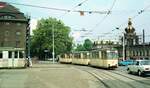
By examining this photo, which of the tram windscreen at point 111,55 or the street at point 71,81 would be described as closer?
the street at point 71,81

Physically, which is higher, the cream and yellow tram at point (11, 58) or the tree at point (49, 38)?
the tree at point (49, 38)

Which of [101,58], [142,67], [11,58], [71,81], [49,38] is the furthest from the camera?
[49,38]

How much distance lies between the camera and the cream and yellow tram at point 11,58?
4678cm

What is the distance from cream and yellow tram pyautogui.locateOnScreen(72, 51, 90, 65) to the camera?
6012 cm

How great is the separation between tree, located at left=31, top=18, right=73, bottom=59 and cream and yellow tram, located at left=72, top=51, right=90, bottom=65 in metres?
36.6

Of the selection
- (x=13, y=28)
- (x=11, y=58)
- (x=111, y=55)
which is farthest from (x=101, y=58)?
(x=13, y=28)

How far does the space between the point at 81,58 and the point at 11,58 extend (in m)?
20.0

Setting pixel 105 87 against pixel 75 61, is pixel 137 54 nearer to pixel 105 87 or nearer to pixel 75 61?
pixel 75 61

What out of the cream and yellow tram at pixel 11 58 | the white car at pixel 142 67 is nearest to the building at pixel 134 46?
the cream and yellow tram at pixel 11 58

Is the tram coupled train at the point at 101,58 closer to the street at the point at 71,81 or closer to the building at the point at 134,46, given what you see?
the street at the point at 71,81

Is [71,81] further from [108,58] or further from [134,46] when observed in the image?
[134,46]

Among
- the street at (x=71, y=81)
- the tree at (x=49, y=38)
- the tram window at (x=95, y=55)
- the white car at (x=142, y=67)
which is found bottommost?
the street at (x=71, y=81)

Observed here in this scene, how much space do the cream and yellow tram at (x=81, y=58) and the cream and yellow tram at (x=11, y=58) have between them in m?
14.0

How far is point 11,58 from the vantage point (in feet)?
155
